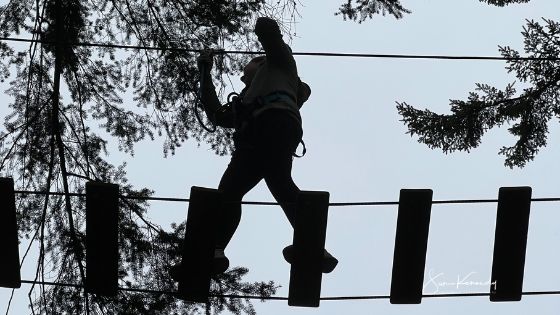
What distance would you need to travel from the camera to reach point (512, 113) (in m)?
9.50

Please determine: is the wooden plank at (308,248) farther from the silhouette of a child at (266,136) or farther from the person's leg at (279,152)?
the person's leg at (279,152)

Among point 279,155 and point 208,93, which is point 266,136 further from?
point 208,93

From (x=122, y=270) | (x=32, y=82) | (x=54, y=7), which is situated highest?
(x=54, y=7)

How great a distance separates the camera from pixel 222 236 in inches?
241

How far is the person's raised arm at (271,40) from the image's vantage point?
6.20m

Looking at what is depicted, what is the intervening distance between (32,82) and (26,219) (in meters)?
1.18

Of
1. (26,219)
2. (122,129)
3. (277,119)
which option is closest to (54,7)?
(122,129)

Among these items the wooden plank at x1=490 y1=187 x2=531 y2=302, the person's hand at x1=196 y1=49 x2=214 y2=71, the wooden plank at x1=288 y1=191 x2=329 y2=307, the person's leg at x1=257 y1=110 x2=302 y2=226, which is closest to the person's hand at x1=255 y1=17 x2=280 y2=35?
the person's hand at x1=196 y1=49 x2=214 y2=71

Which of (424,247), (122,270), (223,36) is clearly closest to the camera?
(424,247)

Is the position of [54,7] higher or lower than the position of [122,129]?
higher

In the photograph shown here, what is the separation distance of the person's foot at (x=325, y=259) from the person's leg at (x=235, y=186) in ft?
1.14

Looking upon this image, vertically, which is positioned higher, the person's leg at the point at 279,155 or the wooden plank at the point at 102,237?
the person's leg at the point at 279,155

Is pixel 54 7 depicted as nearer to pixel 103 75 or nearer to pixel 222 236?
pixel 103 75

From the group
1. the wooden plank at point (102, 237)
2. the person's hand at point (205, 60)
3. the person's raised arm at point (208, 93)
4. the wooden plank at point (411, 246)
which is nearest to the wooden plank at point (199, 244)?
the wooden plank at point (102, 237)
